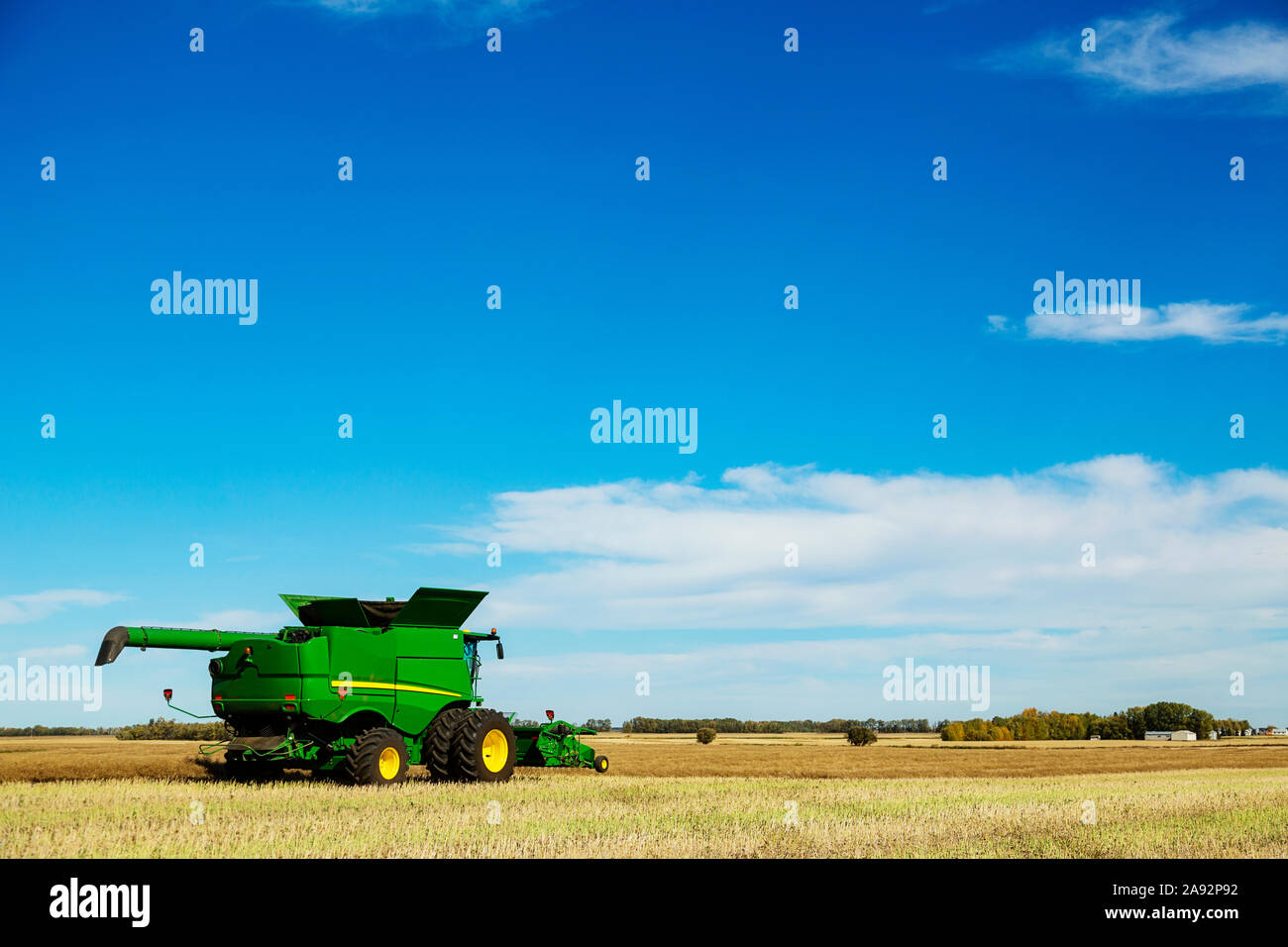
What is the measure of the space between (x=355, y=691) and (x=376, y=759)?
4.85 feet

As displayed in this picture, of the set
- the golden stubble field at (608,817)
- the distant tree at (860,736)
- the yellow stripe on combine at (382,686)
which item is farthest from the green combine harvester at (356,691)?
the distant tree at (860,736)

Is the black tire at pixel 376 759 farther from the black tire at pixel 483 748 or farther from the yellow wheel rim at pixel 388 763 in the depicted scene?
the black tire at pixel 483 748

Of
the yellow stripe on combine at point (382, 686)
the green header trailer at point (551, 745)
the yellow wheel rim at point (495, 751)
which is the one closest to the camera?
the yellow stripe on combine at point (382, 686)

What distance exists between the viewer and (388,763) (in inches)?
815

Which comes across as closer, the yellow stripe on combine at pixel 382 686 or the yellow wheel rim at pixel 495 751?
the yellow stripe on combine at pixel 382 686

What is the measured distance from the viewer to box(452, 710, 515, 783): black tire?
71.7 ft

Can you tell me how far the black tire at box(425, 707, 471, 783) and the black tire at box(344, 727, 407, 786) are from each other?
1021 millimetres

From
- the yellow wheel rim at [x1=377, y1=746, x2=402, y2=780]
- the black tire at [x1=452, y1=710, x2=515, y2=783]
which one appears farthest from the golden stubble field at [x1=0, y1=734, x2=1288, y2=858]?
the black tire at [x1=452, y1=710, x2=515, y2=783]

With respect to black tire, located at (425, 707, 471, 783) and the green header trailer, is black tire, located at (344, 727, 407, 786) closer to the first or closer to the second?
black tire, located at (425, 707, 471, 783)

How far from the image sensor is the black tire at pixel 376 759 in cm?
2012
